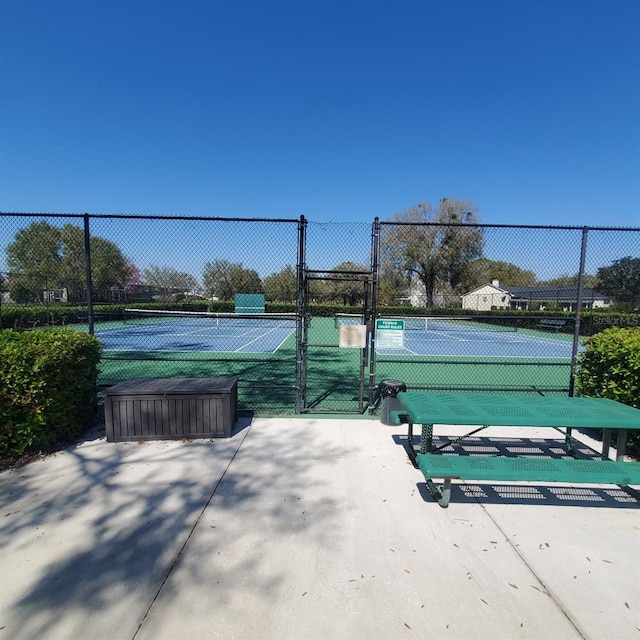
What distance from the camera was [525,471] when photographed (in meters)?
2.81

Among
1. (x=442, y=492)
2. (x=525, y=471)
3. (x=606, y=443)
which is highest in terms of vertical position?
(x=525, y=471)

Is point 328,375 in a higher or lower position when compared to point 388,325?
lower

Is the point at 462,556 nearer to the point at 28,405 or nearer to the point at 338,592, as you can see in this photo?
the point at 338,592

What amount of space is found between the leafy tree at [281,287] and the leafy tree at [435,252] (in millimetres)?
1938

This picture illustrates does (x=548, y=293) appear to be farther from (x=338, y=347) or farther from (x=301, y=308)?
(x=301, y=308)

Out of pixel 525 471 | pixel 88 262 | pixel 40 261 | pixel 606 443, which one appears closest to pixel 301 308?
pixel 88 262

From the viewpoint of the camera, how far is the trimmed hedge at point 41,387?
3.55 m

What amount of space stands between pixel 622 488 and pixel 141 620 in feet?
13.9

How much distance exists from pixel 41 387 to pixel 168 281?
2489mm

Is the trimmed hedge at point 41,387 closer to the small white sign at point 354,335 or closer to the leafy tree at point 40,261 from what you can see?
the small white sign at point 354,335

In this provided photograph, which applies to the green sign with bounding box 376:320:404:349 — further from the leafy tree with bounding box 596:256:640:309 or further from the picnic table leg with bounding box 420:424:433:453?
the leafy tree with bounding box 596:256:640:309

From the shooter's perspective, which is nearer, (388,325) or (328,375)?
(388,325)

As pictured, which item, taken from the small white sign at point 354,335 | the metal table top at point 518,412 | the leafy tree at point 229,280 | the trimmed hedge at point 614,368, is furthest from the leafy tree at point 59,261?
the trimmed hedge at point 614,368

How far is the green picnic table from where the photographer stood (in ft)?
9.20
